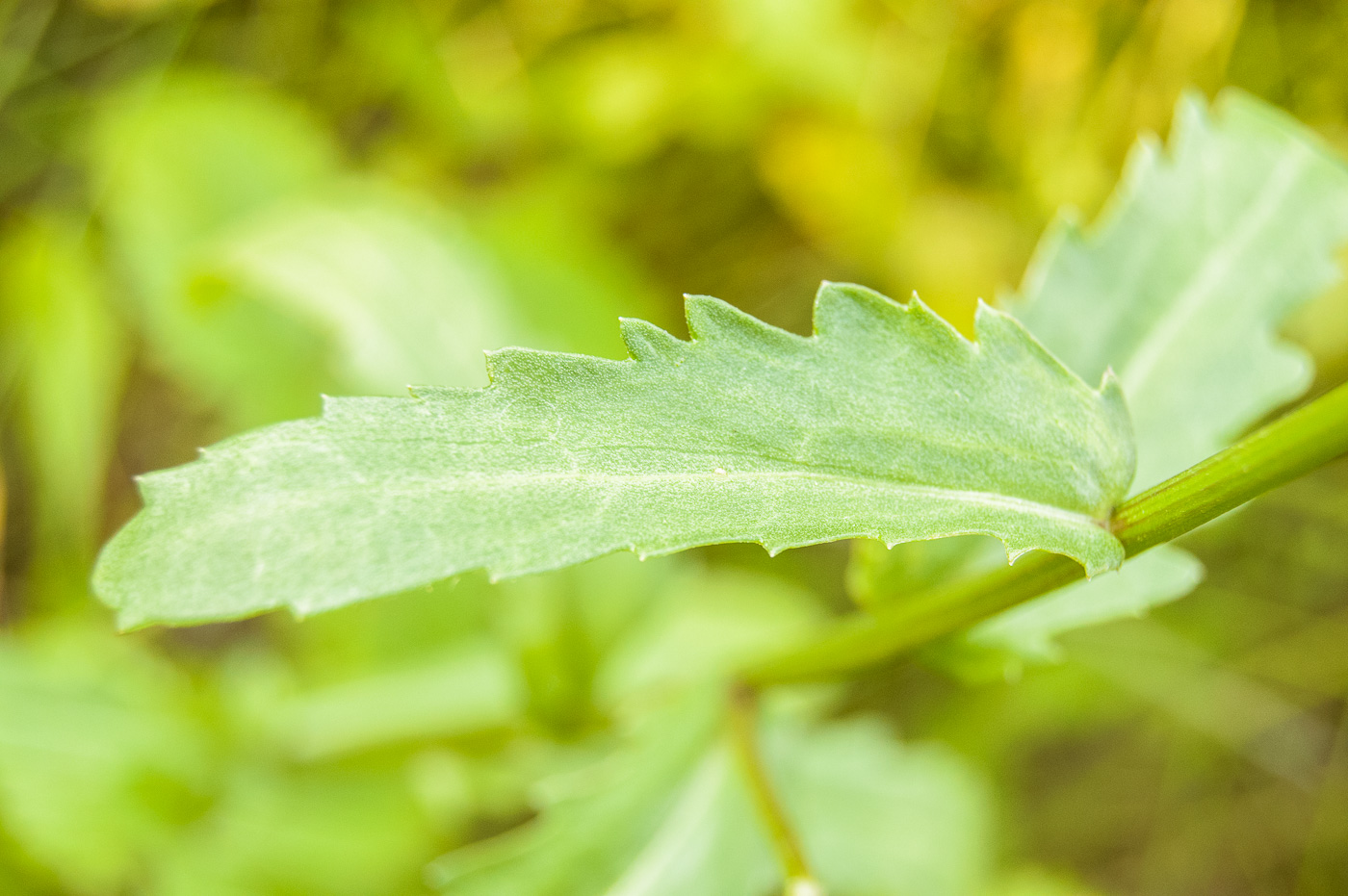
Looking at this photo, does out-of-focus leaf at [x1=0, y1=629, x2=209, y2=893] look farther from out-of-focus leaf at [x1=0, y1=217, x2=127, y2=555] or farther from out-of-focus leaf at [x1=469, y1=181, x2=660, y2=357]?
out-of-focus leaf at [x1=469, y1=181, x2=660, y2=357]

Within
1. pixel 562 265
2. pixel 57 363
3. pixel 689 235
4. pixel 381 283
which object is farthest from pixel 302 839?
pixel 689 235

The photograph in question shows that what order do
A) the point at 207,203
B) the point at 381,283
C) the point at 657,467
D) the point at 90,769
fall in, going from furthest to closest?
1. the point at 207,203
2. the point at 381,283
3. the point at 90,769
4. the point at 657,467

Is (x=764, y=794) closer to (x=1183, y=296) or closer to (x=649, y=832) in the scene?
(x=649, y=832)

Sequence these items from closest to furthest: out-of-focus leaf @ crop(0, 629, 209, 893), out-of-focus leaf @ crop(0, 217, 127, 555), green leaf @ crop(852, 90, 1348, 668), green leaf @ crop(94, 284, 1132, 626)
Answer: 1. green leaf @ crop(94, 284, 1132, 626)
2. green leaf @ crop(852, 90, 1348, 668)
3. out-of-focus leaf @ crop(0, 629, 209, 893)
4. out-of-focus leaf @ crop(0, 217, 127, 555)

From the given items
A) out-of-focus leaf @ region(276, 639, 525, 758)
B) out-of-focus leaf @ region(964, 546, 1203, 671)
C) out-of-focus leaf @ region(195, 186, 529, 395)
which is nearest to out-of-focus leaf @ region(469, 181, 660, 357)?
out-of-focus leaf @ region(195, 186, 529, 395)

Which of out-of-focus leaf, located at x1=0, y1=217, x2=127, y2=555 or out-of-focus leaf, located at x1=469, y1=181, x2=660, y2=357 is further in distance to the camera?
out-of-focus leaf, located at x1=469, y1=181, x2=660, y2=357

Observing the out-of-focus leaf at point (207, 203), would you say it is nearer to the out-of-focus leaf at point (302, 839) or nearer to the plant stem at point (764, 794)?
the out-of-focus leaf at point (302, 839)

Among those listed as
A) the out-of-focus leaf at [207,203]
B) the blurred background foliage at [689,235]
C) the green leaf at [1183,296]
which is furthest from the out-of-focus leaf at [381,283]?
the green leaf at [1183,296]

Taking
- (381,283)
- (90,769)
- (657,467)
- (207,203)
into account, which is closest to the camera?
→ (657,467)
